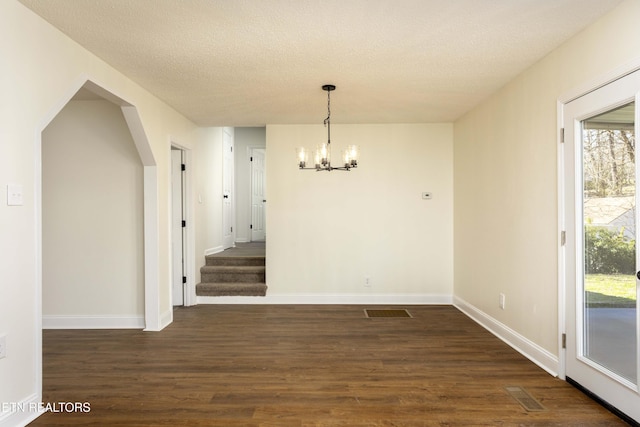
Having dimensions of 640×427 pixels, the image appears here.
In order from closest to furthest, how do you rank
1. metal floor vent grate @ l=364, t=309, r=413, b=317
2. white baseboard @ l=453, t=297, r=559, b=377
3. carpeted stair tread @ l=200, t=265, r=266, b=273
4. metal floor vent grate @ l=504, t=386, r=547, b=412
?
metal floor vent grate @ l=504, t=386, r=547, b=412, white baseboard @ l=453, t=297, r=559, b=377, metal floor vent grate @ l=364, t=309, r=413, b=317, carpeted stair tread @ l=200, t=265, r=266, b=273

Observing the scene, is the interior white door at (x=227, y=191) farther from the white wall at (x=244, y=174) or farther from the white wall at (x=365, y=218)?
the white wall at (x=365, y=218)

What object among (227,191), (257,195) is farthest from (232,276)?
(257,195)

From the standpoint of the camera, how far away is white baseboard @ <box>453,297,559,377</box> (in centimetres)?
308

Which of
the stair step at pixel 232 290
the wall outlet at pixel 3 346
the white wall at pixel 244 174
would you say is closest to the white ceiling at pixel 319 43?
the wall outlet at pixel 3 346

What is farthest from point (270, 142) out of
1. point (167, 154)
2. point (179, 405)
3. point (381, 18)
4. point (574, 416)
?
point (574, 416)

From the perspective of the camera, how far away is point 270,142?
544 cm

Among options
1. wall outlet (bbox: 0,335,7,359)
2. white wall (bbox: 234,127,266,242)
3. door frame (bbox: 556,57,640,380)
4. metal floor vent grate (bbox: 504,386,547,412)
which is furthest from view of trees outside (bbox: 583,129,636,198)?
white wall (bbox: 234,127,266,242)

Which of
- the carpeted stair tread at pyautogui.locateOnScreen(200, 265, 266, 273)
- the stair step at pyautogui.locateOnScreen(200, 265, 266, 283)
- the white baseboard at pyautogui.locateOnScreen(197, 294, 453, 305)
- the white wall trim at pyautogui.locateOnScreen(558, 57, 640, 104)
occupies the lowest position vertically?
the white baseboard at pyautogui.locateOnScreen(197, 294, 453, 305)

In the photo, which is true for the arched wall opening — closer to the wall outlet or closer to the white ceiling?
the white ceiling

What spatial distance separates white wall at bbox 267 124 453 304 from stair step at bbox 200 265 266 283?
251mm

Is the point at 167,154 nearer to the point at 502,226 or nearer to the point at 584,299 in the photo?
the point at 502,226

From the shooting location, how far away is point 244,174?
8234mm

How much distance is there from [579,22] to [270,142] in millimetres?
3811

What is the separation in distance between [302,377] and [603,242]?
239 cm
